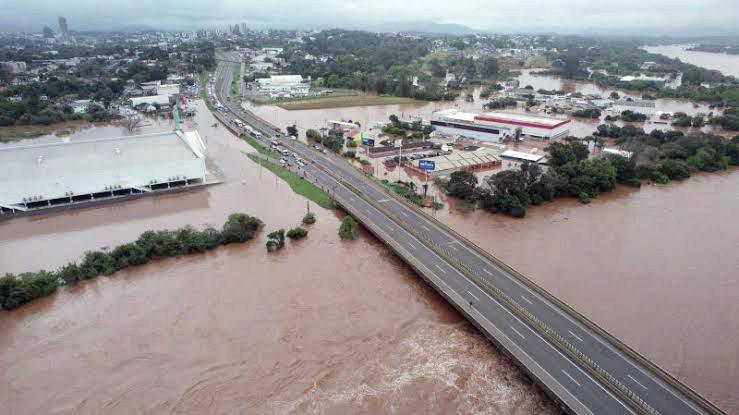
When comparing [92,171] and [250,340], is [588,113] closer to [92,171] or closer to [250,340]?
[250,340]

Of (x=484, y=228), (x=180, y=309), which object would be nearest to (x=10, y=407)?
(x=180, y=309)

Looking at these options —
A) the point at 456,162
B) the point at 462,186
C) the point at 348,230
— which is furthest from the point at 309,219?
the point at 456,162

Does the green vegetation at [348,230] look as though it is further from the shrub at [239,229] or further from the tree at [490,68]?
the tree at [490,68]

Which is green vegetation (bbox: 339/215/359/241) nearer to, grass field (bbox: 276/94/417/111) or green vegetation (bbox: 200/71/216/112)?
grass field (bbox: 276/94/417/111)

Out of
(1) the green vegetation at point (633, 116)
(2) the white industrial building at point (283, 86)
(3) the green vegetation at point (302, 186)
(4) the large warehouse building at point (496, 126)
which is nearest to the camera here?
(3) the green vegetation at point (302, 186)

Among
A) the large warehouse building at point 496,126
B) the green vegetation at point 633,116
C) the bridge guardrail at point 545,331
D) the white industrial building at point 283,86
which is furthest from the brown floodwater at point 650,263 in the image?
the white industrial building at point 283,86

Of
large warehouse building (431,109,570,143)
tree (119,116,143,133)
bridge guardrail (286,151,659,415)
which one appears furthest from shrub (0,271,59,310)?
large warehouse building (431,109,570,143)
